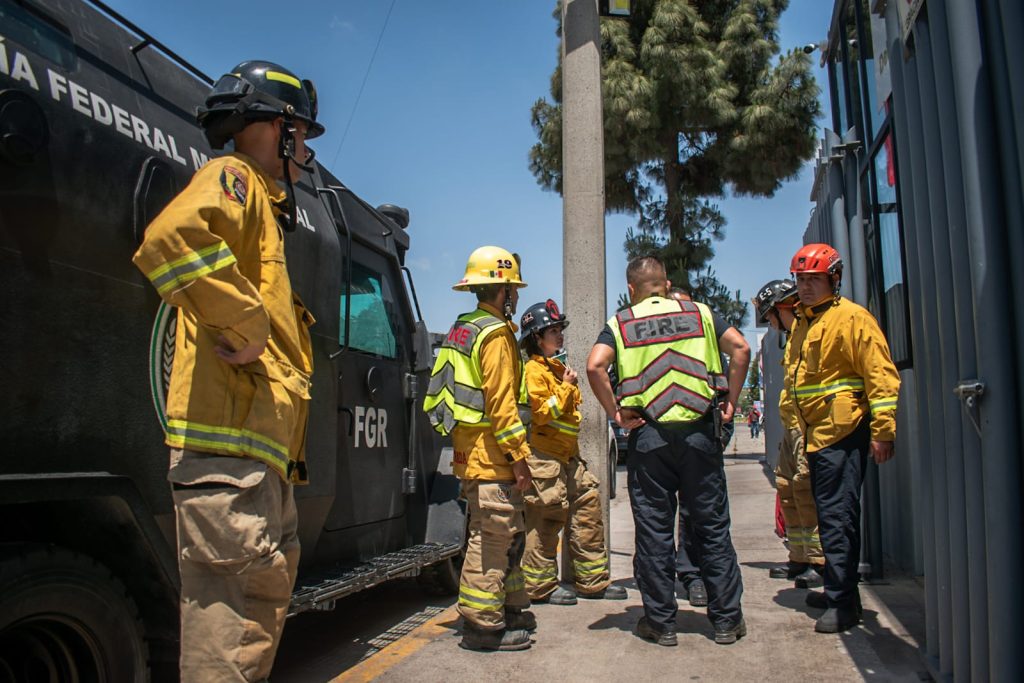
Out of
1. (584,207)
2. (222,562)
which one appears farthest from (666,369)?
(222,562)

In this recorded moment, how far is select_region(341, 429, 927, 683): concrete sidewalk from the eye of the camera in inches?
152

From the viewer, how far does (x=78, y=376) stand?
2533mm

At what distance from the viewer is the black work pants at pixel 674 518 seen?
4297mm

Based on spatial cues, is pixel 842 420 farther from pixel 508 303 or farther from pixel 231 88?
pixel 231 88

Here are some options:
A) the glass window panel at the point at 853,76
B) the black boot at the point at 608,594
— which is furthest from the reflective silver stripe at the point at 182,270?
the glass window panel at the point at 853,76

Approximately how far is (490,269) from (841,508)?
228 cm

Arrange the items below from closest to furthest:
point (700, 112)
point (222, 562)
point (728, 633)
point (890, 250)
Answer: point (222, 562)
point (728, 633)
point (890, 250)
point (700, 112)

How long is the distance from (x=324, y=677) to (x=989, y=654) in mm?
2795

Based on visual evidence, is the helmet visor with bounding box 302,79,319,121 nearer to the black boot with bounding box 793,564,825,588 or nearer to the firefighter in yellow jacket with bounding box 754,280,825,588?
the firefighter in yellow jacket with bounding box 754,280,825,588

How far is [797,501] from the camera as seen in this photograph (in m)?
5.67

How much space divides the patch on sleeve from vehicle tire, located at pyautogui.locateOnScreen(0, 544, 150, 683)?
1.13 metres

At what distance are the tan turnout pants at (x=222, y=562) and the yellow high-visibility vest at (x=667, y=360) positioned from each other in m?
2.51

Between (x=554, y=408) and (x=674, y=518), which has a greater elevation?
(x=554, y=408)

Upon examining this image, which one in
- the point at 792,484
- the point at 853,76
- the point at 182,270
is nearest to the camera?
the point at 182,270
